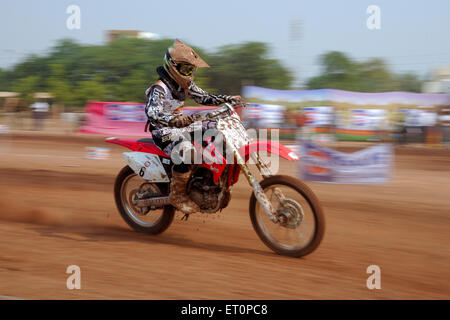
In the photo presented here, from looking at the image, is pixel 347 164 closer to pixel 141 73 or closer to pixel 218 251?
pixel 218 251

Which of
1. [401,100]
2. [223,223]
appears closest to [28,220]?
[223,223]

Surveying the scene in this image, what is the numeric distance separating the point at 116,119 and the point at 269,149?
13.4 metres

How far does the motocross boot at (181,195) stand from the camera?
16.3 feet

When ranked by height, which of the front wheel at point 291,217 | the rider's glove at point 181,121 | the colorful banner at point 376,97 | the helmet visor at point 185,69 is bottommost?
the front wheel at point 291,217

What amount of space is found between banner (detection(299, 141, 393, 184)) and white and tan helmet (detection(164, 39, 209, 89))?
155 inches

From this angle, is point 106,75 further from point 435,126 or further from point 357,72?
point 435,126

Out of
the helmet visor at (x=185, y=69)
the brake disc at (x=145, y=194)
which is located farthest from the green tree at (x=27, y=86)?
the helmet visor at (x=185, y=69)

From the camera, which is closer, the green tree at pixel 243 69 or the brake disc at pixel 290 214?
the brake disc at pixel 290 214

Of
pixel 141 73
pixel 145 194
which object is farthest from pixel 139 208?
pixel 141 73

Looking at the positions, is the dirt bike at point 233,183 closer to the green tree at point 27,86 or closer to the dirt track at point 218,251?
the dirt track at point 218,251

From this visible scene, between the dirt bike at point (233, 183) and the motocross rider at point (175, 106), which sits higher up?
the motocross rider at point (175, 106)

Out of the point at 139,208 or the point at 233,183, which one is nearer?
the point at 233,183

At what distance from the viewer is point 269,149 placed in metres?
4.45

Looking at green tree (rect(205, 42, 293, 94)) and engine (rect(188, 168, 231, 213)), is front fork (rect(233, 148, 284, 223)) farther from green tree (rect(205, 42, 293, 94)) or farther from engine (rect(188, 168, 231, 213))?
green tree (rect(205, 42, 293, 94))
